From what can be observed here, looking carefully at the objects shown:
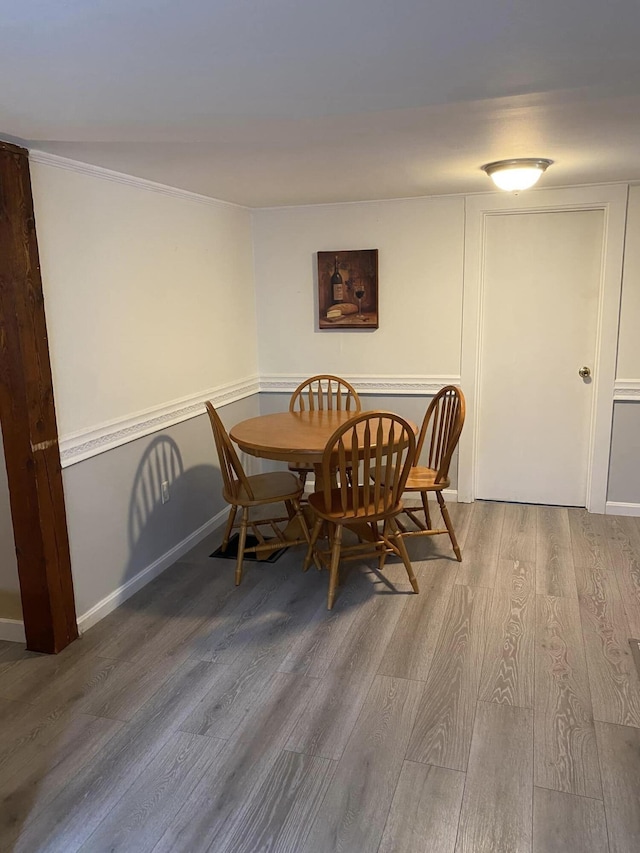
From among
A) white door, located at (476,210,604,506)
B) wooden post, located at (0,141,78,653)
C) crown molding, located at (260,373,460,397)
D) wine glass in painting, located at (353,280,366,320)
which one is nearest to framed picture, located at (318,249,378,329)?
wine glass in painting, located at (353,280,366,320)

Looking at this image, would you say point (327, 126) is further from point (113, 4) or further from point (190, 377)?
point (190, 377)

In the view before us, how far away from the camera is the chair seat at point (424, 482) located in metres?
3.17

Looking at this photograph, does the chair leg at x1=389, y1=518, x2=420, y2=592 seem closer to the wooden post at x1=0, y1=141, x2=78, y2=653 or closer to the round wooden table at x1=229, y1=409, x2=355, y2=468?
the round wooden table at x1=229, y1=409, x2=355, y2=468

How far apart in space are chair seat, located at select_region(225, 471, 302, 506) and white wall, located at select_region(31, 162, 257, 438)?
24.5 inches

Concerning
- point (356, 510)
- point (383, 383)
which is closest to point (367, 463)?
point (356, 510)

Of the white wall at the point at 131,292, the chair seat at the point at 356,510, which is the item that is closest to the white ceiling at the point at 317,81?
the white wall at the point at 131,292

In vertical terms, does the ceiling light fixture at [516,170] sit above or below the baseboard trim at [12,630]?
above

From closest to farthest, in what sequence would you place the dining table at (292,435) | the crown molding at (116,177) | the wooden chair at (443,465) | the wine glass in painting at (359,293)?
the crown molding at (116,177) < the dining table at (292,435) < the wooden chair at (443,465) < the wine glass in painting at (359,293)

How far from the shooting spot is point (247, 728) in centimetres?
207

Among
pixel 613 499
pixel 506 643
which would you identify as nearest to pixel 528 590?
pixel 506 643

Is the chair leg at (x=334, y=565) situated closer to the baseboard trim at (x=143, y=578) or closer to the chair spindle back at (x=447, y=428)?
the chair spindle back at (x=447, y=428)

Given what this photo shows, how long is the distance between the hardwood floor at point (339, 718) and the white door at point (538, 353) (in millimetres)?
987

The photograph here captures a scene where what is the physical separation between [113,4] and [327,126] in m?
0.98

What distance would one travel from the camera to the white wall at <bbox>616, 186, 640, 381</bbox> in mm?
3549
